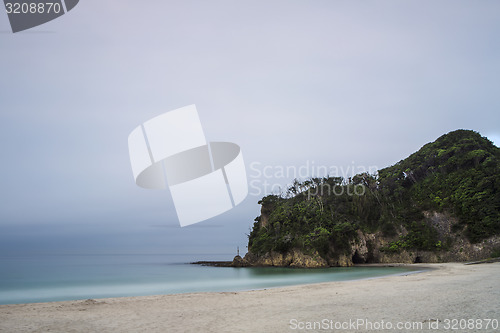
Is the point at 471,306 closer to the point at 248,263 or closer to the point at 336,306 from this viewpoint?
the point at 336,306

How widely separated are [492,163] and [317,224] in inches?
823

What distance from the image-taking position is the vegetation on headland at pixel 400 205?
3447cm

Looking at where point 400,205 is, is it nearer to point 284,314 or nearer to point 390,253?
point 390,253

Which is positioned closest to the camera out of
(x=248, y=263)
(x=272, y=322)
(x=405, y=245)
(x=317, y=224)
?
(x=272, y=322)

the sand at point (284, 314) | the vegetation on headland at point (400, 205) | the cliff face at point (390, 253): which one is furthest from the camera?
the vegetation on headland at point (400, 205)

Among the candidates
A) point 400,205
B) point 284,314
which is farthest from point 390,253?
point 284,314

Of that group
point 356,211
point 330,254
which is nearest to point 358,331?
point 330,254

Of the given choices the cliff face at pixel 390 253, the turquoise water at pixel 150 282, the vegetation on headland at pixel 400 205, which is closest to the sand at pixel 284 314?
the turquoise water at pixel 150 282

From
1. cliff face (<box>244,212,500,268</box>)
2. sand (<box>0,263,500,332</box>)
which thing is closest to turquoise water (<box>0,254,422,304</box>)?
cliff face (<box>244,212,500,268</box>)

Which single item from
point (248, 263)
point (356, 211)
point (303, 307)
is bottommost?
point (248, 263)

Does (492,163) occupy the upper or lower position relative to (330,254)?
upper

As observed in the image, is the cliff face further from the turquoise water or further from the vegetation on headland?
the turquoise water

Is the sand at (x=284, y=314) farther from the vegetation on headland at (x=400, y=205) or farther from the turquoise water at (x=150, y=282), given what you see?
the vegetation on headland at (x=400, y=205)

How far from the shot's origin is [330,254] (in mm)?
38062
